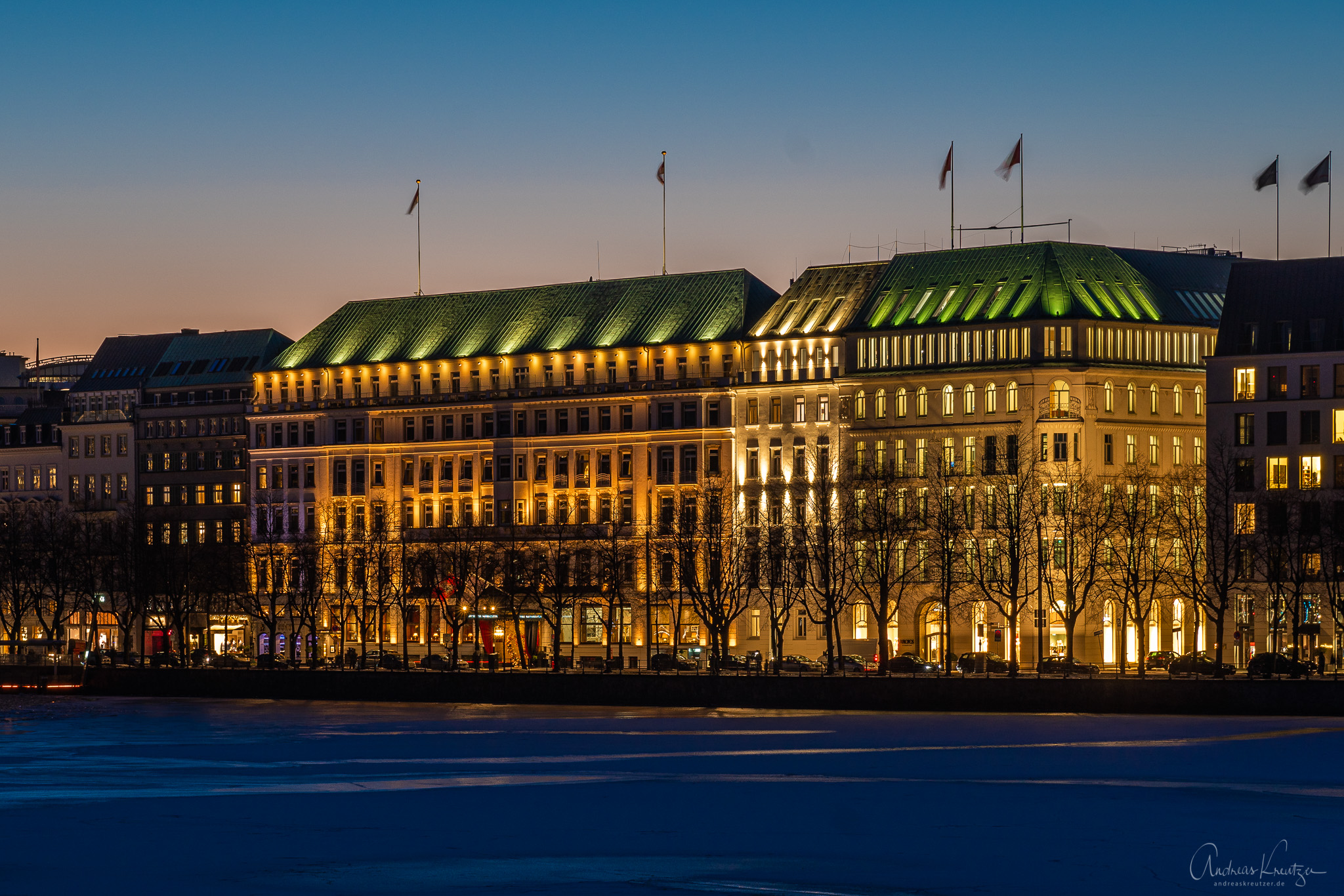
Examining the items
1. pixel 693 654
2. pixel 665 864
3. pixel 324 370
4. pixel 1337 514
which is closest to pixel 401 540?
pixel 324 370

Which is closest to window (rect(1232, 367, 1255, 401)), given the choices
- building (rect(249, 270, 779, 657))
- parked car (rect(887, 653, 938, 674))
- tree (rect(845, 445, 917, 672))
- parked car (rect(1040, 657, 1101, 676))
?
tree (rect(845, 445, 917, 672))

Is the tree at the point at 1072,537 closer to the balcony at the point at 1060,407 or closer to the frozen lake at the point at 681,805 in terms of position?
the balcony at the point at 1060,407

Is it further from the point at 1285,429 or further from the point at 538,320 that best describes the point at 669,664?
the point at 538,320

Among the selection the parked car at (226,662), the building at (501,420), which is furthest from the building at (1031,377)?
the parked car at (226,662)

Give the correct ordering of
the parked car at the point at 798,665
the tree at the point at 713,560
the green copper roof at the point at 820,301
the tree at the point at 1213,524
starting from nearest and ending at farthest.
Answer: the tree at the point at 1213,524 → the parked car at the point at 798,665 → the tree at the point at 713,560 → the green copper roof at the point at 820,301

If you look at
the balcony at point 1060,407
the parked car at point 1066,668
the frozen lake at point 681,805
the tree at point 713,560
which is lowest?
the frozen lake at point 681,805

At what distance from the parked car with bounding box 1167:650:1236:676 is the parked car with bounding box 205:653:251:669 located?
2081 inches

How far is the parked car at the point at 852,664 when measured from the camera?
13000cm

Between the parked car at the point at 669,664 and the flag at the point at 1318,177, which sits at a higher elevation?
the flag at the point at 1318,177

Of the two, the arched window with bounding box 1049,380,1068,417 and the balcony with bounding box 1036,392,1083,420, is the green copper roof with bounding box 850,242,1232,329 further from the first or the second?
the balcony with bounding box 1036,392,1083,420

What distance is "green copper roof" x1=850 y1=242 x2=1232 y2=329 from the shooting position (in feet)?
493

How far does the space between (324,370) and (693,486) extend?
114 ft

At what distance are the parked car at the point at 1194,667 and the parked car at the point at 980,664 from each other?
10107 millimetres

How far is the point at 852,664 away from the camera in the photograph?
445 ft
